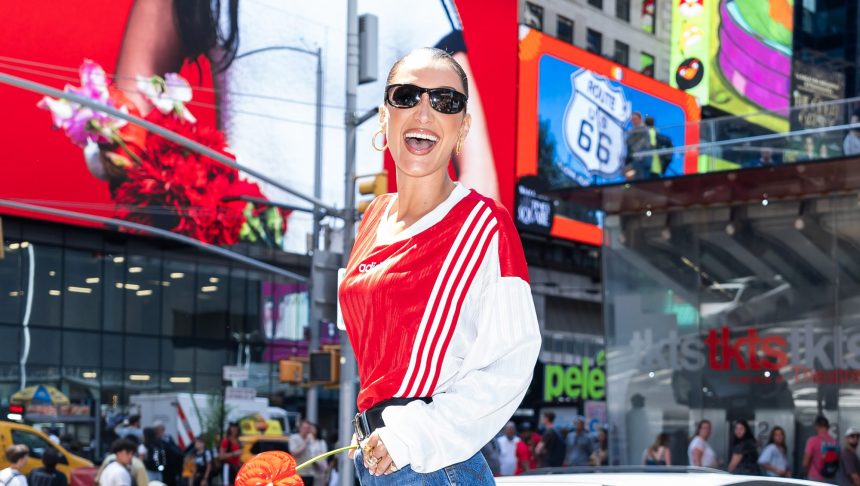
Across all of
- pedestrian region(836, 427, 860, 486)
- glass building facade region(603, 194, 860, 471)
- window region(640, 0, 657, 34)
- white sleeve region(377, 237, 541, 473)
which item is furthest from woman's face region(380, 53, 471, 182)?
window region(640, 0, 657, 34)

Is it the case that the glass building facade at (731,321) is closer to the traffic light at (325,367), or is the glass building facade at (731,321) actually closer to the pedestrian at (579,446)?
the pedestrian at (579,446)

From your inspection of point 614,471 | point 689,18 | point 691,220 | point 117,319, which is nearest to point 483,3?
point 689,18

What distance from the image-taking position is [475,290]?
245 centimetres

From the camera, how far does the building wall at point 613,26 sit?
164 feet

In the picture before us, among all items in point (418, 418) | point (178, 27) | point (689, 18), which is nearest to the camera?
point (418, 418)

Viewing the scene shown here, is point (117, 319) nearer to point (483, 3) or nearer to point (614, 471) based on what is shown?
point (483, 3)

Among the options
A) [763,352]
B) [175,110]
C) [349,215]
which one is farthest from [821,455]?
[175,110]

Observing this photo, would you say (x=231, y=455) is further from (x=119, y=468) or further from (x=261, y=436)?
(x=119, y=468)

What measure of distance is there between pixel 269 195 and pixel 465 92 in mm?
38524

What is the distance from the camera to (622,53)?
53.2m

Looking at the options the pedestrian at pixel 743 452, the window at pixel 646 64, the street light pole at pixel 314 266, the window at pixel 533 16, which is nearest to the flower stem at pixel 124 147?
the street light pole at pixel 314 266

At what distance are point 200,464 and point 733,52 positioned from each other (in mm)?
29213

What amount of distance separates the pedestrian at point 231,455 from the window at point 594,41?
1214 inches

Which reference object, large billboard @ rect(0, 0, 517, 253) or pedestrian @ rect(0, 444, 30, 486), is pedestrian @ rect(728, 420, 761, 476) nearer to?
pedestrian @ rect(0, 444, 30, 486)
